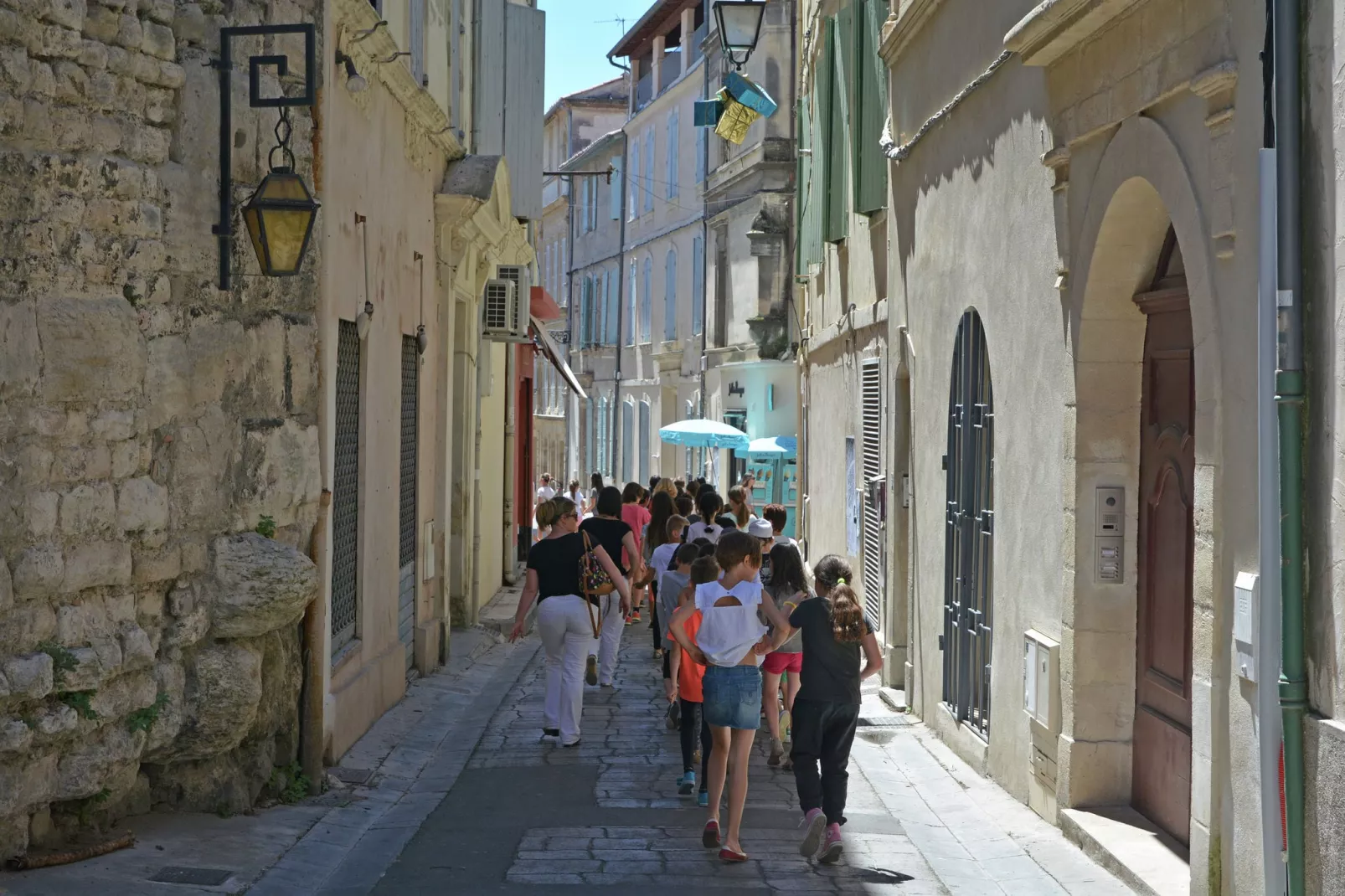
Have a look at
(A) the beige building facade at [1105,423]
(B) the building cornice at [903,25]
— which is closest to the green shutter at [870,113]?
(B) the building cornice at [903,25]

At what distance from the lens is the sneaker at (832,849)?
6.86 m

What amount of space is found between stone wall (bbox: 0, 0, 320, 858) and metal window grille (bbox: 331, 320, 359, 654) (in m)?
1.21

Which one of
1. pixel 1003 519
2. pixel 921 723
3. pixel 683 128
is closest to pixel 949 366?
pixel 1003 519

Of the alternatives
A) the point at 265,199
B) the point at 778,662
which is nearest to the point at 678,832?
the point at 778,662

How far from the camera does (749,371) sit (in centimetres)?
2953

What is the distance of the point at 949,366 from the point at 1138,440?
2.89 metres

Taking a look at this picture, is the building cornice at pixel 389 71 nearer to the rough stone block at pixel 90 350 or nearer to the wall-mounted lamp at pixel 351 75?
the wall-mounted lamp at pixel 351 75

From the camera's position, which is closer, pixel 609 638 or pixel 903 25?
pixel 903 25

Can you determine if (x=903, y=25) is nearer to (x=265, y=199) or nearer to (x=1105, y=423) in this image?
(x=1105, y=423)

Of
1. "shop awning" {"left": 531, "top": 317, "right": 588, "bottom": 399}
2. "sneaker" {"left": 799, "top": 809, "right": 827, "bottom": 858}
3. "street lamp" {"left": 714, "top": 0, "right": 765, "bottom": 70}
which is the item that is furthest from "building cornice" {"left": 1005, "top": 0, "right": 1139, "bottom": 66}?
"shop awning" {"left": 531, "top": 317, "right": 588, "bottom": 399}

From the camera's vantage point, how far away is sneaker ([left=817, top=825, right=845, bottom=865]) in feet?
22.5

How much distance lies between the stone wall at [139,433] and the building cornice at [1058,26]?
3.40 m

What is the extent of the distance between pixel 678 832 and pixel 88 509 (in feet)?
9.80

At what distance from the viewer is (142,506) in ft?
21.8
